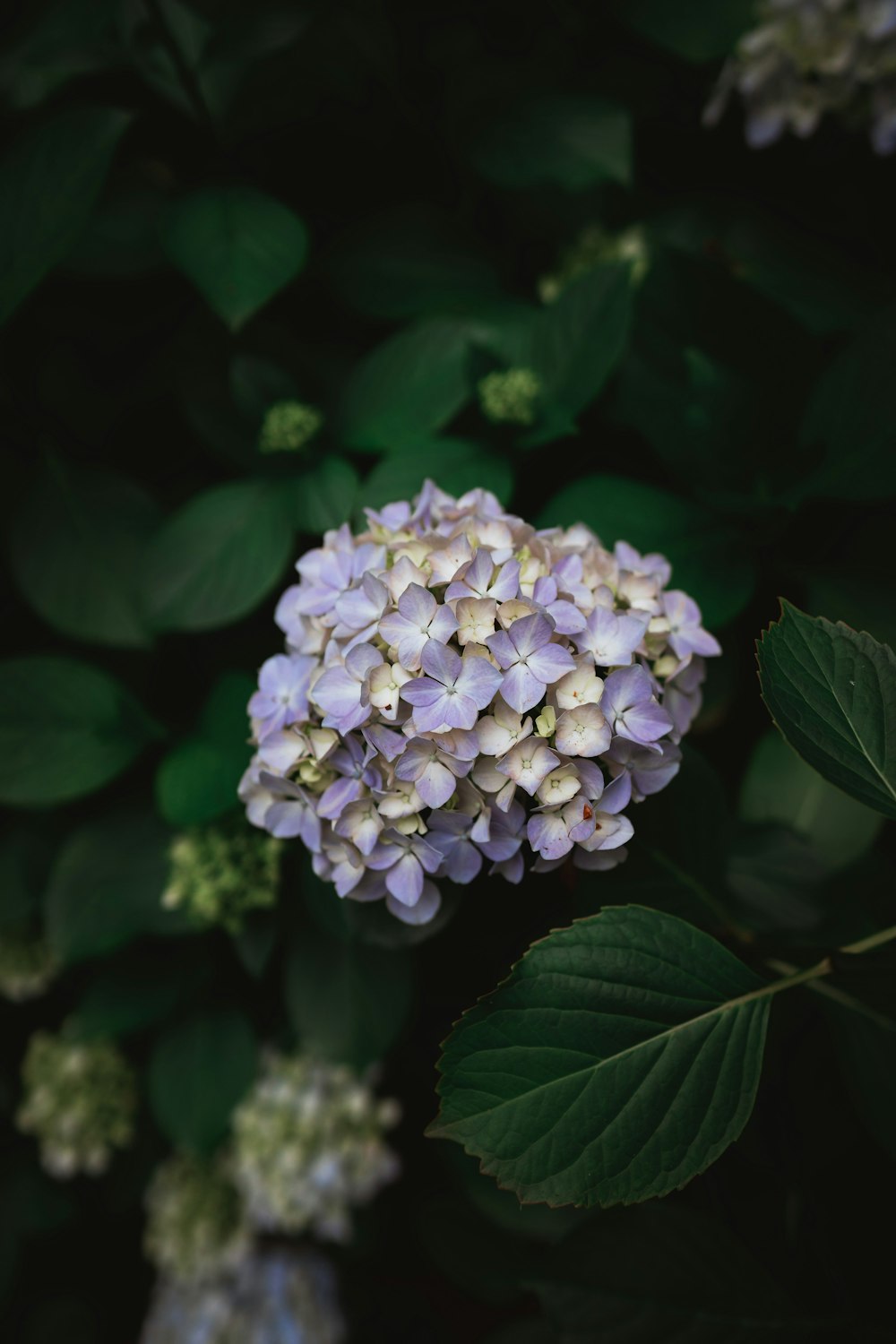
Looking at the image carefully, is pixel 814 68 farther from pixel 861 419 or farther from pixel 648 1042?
pixel 648 1042

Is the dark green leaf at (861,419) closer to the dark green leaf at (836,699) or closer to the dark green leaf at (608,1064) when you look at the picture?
the dark green leaf at (836,699)

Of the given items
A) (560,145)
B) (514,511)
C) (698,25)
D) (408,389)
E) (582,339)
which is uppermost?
(698,25)

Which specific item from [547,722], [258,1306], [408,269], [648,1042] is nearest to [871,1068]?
[648,1042]

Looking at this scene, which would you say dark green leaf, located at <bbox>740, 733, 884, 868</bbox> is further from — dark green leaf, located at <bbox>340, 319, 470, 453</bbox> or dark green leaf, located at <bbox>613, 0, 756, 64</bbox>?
dark green leaf, located at <bbox>613, 0, 756, 64</bbox>

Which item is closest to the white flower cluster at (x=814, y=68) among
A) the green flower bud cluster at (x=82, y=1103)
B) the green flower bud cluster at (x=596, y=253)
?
the green flower bud cluster at (x=596, y=253)

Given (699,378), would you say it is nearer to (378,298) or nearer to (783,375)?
(783,375)

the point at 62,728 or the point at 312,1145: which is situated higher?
the point at 62,728

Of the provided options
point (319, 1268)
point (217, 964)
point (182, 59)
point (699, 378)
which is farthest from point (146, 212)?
point (319, 1268)
